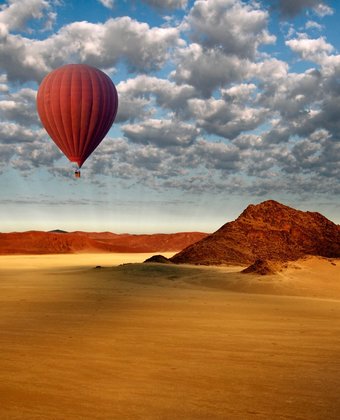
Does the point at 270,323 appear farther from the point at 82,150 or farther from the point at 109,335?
the point at 82,150

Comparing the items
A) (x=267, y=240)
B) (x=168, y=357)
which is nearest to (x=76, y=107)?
(x=267, y=240)

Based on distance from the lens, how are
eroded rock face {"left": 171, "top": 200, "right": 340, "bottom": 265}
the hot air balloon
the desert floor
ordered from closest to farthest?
the desert floor → eroded rock face {"left": 171, "top": 200, "right": 340, "bottom": 265} → the hot air balloon

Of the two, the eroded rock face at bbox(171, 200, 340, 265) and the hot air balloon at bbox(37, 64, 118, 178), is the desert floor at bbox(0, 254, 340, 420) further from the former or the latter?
the hot air balloon at bbox(37, 64, 118, 178)

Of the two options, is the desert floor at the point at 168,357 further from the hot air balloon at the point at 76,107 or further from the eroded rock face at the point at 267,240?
the hot air balloon at the point at 76,107

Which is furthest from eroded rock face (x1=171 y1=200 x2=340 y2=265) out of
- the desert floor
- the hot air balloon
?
the desert floor

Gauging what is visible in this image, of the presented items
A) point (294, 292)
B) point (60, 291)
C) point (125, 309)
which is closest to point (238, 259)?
point (294, 292)
